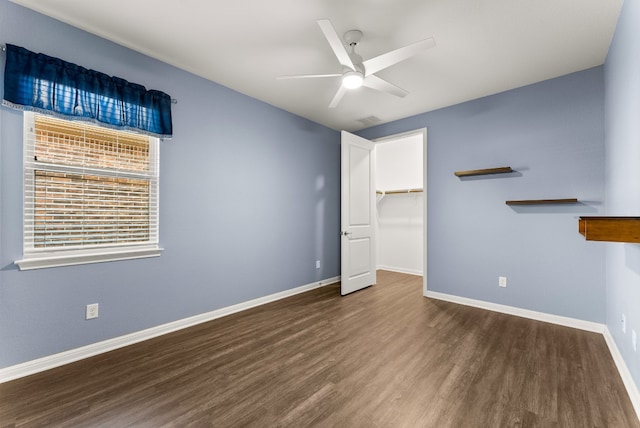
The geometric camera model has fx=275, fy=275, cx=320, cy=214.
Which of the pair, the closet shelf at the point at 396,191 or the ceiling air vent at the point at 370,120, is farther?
the closet shelf at the point at 396,191

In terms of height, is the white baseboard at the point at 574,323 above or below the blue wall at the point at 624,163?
below

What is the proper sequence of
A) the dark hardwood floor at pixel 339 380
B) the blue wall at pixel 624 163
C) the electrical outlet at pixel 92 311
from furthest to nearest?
the electrical outlet at pixel 92 311
the blue wall at pixel 624 163
the dark hardwood floor at pixel 339 380

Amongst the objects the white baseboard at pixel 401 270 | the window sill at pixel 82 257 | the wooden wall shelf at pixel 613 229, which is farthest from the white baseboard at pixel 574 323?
the window sill at pixel 82 257

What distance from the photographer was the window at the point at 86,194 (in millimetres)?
2082

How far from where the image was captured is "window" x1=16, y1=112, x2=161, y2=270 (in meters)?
2.08

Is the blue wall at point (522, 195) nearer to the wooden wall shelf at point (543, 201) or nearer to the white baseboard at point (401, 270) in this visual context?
the wooden wall shelf at point (543, 201)

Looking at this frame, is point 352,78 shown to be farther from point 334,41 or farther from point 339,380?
point 339,380

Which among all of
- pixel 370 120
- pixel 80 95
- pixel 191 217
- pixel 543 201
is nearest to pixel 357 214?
pixel 370 120

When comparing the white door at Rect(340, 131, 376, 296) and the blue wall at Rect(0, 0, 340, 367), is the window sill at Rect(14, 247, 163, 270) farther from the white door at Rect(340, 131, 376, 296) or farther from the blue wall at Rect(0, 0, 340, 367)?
the white door at Rect(340, 131, 376, 296)

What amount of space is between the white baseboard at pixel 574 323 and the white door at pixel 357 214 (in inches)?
41.0

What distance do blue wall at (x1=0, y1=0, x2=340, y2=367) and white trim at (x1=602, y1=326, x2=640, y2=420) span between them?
3.32 m

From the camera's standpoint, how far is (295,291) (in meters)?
4.08

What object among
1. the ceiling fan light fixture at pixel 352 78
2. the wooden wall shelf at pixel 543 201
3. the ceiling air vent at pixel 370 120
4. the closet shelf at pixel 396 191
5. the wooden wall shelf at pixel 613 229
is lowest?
the wooden wall shelf at pixel 613 229

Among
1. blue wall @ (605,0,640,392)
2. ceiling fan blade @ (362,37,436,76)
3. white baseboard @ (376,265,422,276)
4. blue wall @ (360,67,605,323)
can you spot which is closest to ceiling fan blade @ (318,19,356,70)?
ceiling fan blade @ (362,37,436,76)
